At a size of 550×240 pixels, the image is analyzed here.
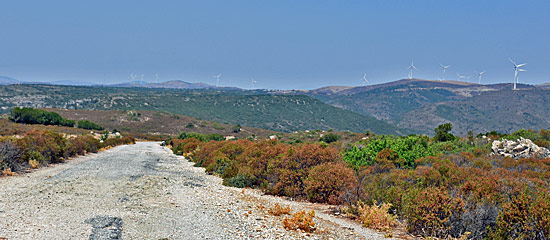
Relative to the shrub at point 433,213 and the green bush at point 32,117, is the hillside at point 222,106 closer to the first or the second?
the green bush at point 32,117

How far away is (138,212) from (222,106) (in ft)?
419

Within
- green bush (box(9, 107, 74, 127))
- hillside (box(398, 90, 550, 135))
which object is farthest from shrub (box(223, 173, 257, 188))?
hillside (box(398, 90, 550, 135))

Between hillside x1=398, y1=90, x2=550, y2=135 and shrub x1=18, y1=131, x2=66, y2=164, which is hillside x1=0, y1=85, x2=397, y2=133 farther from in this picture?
shrub x1=18, y1=131, x2=66, y2=164

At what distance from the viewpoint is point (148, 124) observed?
8362 centimetres

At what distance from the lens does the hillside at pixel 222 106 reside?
11144cm

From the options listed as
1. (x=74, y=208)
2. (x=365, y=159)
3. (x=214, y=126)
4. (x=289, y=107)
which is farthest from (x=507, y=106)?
(x=74, y=208)

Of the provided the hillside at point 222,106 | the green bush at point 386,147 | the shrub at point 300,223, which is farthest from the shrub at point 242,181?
the hillside at point 222,106

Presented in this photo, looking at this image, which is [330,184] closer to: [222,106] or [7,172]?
[7,172]

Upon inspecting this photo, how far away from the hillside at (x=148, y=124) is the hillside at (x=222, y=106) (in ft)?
84.1

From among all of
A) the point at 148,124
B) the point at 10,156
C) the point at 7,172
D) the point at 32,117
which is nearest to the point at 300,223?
the point at 7,172

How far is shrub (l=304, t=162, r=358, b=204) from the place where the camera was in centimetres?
1141

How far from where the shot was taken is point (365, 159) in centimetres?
1548

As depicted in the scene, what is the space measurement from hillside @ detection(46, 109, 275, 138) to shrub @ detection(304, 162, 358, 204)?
2414 inches

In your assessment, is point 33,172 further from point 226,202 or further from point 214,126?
point 214,126
